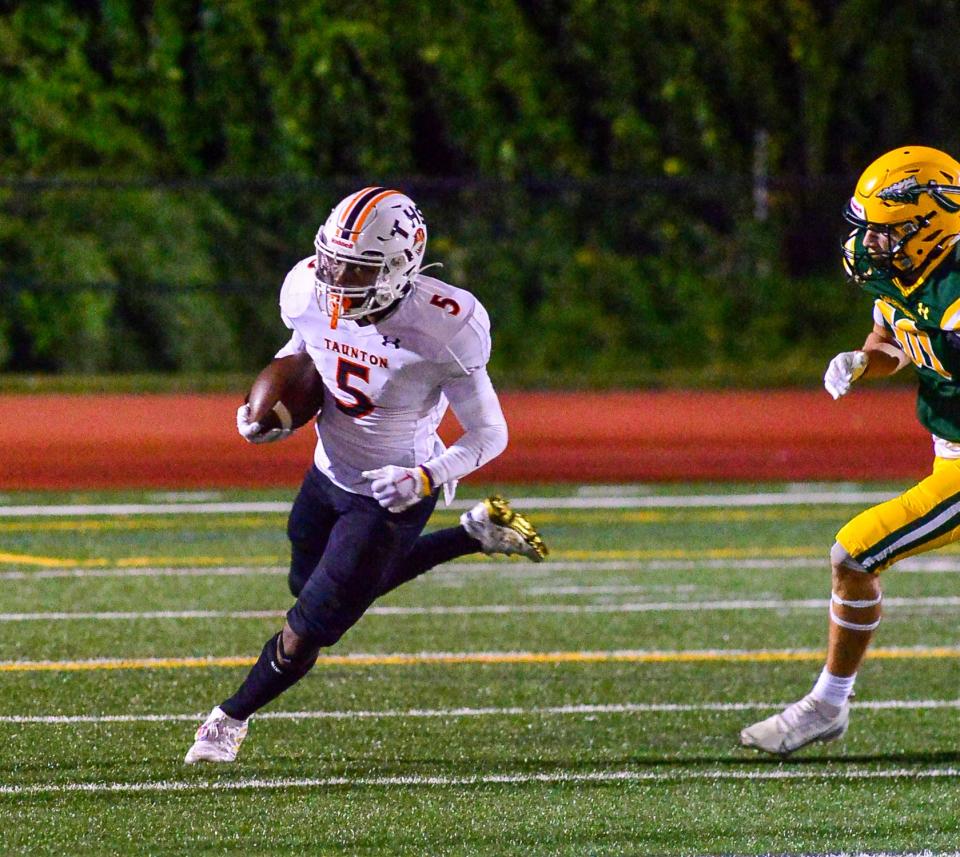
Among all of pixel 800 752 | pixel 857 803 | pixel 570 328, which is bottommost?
pixel 570 328

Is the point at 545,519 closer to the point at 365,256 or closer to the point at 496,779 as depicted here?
the point at 496,779

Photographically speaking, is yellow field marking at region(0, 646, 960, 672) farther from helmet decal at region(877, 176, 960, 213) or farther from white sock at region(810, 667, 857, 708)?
helmet decal at region(877, 176, 960, 213)

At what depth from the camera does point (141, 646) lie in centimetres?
598

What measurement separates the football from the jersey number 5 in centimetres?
7

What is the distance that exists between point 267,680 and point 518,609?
2.36 metres

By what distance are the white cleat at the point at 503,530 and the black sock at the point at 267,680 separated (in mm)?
642

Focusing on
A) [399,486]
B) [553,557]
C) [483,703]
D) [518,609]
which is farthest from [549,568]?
[399,486]

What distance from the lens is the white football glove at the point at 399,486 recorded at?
14.2ft

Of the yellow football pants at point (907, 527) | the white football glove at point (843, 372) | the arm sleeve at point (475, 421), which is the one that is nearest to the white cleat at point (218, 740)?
the arm sleeve at point (475, 421)

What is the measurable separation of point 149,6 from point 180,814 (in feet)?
47.8

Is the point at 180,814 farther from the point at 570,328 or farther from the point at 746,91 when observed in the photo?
the point at 746,91

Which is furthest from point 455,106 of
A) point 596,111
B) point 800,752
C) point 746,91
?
point 800,752

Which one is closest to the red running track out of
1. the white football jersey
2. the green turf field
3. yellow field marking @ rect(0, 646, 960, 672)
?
the green turf field

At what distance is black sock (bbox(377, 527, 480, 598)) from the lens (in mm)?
4891
